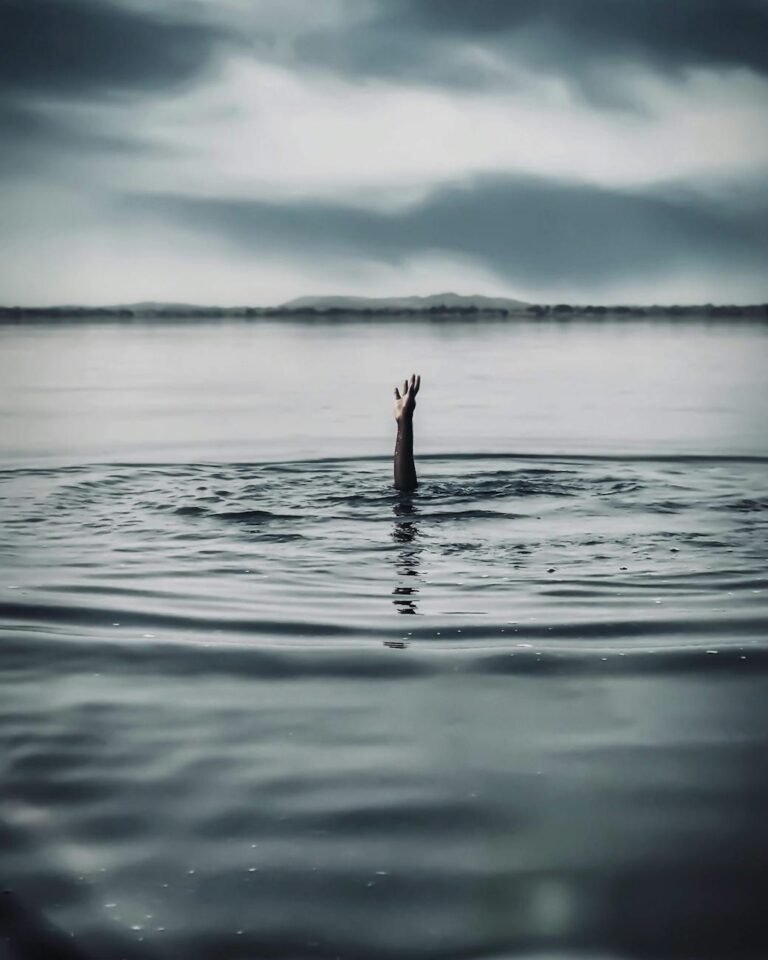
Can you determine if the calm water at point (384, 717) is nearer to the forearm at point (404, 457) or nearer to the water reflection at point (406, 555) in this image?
the water reflection at point (406, 555)

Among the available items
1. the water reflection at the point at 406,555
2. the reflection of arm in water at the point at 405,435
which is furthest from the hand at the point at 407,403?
the water reflection at the point at 406,555

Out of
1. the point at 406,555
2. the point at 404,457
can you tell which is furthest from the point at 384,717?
the point at 404,457

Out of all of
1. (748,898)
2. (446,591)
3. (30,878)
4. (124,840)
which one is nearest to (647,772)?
(748,898)

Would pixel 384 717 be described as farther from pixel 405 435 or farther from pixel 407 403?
pixel 405 435

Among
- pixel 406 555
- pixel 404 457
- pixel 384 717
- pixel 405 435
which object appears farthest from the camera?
pixel 404 457

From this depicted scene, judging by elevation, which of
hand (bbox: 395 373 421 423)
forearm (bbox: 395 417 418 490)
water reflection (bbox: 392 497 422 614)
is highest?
hand (bbox: 395 373 421 423)

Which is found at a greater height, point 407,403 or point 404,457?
point 407,403

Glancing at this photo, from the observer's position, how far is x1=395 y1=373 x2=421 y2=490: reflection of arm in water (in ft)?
45.1

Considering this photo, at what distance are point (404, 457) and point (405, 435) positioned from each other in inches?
28.2

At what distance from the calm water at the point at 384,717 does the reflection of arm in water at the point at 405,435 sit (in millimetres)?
356

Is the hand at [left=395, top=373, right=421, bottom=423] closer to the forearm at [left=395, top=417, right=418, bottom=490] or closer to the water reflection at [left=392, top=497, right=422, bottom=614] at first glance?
the forearm at [left=395, top=417, right=418, bottom=490]

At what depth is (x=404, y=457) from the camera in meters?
14.8

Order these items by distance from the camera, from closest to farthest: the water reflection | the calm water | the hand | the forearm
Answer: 1. the calm water
2. the water reflection
3. the hand
4. the forearm

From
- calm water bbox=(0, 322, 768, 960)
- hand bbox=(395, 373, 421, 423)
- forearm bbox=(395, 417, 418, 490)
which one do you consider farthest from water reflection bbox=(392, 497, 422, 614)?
hand bbox=(395, 373, 421, 423)
